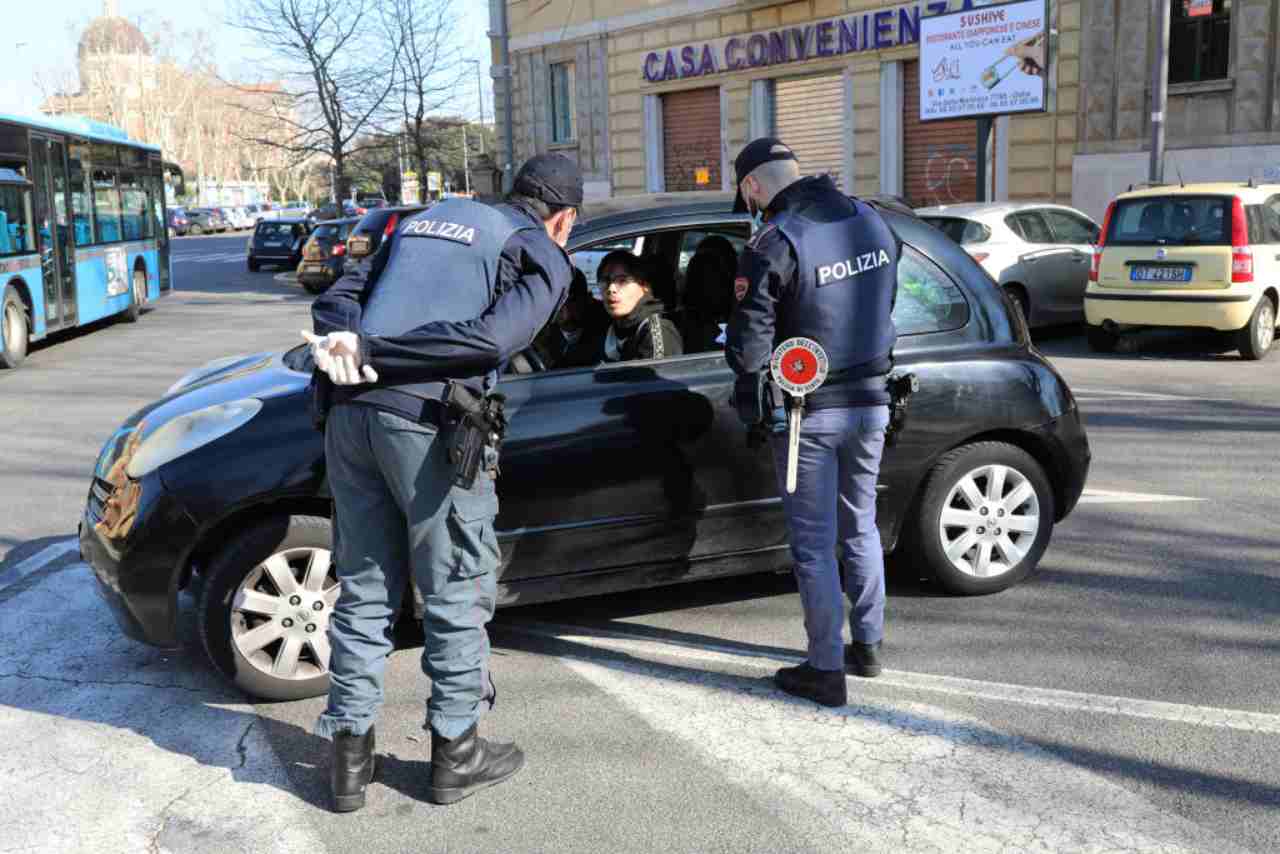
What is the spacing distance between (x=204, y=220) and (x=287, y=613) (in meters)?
69.6

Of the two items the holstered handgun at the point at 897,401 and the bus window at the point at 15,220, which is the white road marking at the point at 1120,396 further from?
the bus window at the point at 15,220

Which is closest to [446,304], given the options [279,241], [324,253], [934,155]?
[934,155]

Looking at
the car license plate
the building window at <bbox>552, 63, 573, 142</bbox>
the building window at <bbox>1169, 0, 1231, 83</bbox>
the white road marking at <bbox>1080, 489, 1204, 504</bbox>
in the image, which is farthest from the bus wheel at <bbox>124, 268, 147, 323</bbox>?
the white road marking at <bbox>1080, 489, 1204, 504</bbox>

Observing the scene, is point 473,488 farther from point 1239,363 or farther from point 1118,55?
point 1118,55

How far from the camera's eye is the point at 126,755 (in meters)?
3.90

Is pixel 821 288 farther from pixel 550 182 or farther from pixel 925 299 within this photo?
pixel 925 299

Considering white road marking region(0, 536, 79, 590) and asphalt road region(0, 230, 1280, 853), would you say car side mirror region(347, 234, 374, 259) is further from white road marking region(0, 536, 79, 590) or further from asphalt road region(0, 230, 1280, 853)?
asphalt road region(0, 230, 1280, 853)

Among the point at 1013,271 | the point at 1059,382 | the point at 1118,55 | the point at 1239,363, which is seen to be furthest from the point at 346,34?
the point at 1059,382

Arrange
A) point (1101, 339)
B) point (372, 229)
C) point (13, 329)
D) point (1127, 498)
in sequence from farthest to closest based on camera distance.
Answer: point (372, 229)
point (13, 329)
point (1101, 339)
point (1127, 498)

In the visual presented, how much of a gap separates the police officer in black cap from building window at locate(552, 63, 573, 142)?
26269 millimetres

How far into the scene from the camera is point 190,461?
13.5ft

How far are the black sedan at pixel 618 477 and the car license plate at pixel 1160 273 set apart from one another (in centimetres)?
748

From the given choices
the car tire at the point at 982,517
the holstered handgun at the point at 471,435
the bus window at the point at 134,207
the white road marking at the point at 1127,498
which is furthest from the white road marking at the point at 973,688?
the bus window at the point at 134,207

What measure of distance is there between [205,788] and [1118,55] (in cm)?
1772
